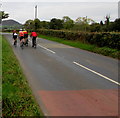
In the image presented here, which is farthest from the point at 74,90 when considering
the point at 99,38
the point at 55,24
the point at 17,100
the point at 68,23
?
the point at 68,23

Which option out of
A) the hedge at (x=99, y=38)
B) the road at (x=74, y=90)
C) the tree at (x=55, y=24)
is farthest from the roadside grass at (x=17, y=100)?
the tree at (x=55, y=24)

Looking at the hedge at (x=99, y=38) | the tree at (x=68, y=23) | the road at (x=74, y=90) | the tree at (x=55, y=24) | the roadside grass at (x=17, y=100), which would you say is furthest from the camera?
the tree at (x=68, y=23)

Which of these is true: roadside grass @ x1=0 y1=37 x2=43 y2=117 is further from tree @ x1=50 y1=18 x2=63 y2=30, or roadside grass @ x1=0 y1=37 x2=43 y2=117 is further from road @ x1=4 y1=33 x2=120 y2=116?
tree @ x1=50 y1=18 x2=63 y2=30

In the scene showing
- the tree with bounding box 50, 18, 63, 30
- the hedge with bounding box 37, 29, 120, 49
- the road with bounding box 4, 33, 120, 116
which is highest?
the tree with bounding box 50, 18, 63, 30

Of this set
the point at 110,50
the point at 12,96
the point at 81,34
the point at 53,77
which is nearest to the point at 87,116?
the point at 12,96

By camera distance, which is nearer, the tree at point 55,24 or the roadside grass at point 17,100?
the roadside grass at point 17,100

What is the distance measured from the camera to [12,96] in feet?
19.1

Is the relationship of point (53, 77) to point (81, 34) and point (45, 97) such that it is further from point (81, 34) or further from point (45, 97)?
point (81, 34)

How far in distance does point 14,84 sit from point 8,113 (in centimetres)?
223

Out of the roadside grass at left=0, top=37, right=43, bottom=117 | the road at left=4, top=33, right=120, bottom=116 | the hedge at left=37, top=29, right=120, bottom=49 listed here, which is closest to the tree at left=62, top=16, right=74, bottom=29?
the hedge at left=37, top=29, right=120, bottom=49

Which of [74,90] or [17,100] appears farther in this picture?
[74,90]

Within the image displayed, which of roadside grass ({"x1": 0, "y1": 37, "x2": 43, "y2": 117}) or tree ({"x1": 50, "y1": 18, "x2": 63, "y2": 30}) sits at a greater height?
tree ({"x1": 50, "y1": 18, "x2": 63, "y2": 30})

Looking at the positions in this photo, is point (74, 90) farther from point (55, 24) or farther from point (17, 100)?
point (55, 24)

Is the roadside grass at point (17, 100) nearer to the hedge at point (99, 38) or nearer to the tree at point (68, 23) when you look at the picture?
the hedge at point (99, 38)
